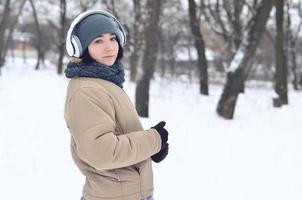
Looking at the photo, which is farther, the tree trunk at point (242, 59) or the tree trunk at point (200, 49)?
the tree trunk at point (200, 49)

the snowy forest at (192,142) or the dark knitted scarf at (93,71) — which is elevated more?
the dark knitted scarf at (93,71)

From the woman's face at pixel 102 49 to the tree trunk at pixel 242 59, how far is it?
8.01m

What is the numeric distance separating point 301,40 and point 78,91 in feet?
121

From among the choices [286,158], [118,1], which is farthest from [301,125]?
[118,1]

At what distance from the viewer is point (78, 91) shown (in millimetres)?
2148

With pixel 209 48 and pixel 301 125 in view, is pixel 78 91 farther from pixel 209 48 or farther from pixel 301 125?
pixel 209 48

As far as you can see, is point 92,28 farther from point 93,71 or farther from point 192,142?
point 192,142

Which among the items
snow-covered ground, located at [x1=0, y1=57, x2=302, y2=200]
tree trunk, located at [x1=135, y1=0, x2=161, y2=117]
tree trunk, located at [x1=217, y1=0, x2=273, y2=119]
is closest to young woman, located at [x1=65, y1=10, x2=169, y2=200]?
snow-covered ground, located at [x1=0, y1=57, x2=302, y2=200]

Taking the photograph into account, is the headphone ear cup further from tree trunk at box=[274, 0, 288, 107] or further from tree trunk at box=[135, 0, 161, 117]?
tree trunk at box=[274, 0, 288, 107]

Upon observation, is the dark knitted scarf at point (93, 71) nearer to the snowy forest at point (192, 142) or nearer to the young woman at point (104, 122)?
the young woman at point (104, 122)

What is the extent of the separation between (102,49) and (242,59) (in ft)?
26.5

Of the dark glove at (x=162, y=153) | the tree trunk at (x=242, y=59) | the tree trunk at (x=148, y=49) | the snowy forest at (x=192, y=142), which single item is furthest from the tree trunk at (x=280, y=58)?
the dark glove at (x=162, y=153)

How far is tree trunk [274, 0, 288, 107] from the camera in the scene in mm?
13922

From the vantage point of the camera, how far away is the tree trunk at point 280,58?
13922 millimetres
